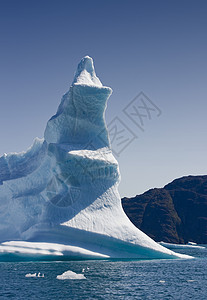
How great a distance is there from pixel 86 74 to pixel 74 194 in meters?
10.2

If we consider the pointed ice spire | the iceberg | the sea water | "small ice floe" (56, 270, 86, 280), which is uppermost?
the pointed ice spire

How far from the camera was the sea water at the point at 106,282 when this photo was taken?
15.6 meters

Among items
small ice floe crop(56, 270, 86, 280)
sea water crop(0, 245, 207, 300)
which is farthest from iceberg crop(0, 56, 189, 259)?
small ice floe crop(56, 270, 86, 280)

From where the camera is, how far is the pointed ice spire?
102 ft

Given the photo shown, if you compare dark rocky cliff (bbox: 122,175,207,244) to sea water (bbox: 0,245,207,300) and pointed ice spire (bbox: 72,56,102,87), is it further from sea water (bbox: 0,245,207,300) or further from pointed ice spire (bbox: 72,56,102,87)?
sea water (bbox: 0,245,207,300)

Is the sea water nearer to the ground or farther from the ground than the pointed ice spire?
nearer to the ground

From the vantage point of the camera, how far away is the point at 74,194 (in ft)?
90.4

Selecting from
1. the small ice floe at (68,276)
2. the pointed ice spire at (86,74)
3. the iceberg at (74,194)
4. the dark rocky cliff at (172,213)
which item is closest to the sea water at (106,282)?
the small ice floe at (68,276)

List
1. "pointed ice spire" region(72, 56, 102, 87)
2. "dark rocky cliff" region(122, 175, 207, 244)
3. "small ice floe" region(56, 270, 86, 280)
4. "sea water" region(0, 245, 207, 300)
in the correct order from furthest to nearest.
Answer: "dark rocky cliff" region(122, 175, 207, 244), "pointed ice spire" region(72, 56, 102, 87), "small ice floe" region(56, 270, 86, 280), "sea water" region(0, 245, 207, 300)

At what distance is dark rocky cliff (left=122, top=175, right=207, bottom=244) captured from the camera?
86062mm

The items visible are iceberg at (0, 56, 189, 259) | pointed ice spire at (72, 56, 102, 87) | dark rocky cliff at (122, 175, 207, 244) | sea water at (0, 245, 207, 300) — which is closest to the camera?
sea water at (0, 245, 207, 300)

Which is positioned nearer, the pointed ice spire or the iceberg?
the iceberg

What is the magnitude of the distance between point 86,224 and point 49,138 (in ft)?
27.0

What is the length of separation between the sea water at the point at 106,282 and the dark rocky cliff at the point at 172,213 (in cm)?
6230
